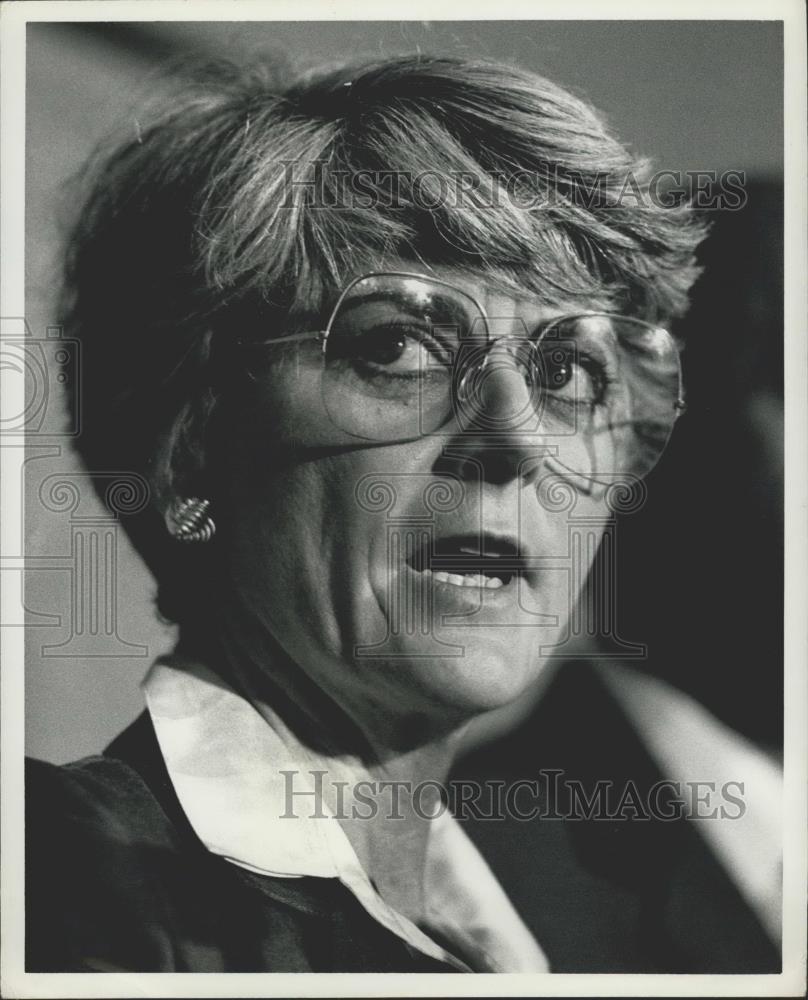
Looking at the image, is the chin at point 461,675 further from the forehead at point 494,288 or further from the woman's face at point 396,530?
the forehead at point 494,288

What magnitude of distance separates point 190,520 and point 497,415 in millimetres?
519

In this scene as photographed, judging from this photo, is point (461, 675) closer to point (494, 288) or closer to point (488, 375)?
point (488, 375)

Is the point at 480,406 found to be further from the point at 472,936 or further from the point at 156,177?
the point at 472,936

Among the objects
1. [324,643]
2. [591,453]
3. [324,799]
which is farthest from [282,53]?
[324,799]

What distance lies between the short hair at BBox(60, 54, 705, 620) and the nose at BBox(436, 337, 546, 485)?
12 centimetres

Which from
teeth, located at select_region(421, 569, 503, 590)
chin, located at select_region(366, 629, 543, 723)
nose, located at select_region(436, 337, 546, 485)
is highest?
nose, located at select_region(436, 337, 546, 485)

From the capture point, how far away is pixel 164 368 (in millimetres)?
1662

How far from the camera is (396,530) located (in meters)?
1.66

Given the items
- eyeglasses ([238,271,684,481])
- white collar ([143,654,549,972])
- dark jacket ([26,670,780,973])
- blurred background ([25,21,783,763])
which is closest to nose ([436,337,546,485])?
eyeglasses ([238,271,684,481])

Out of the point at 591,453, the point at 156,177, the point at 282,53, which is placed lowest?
the point at 591,453

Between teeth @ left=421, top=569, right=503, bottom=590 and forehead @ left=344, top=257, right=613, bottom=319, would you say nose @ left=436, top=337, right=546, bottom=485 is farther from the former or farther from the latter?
teeth @ left=421, top=569, right=503, bottom=590

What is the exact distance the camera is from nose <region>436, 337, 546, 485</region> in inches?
64.7

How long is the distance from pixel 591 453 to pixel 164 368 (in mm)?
697

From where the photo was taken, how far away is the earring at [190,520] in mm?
1672
